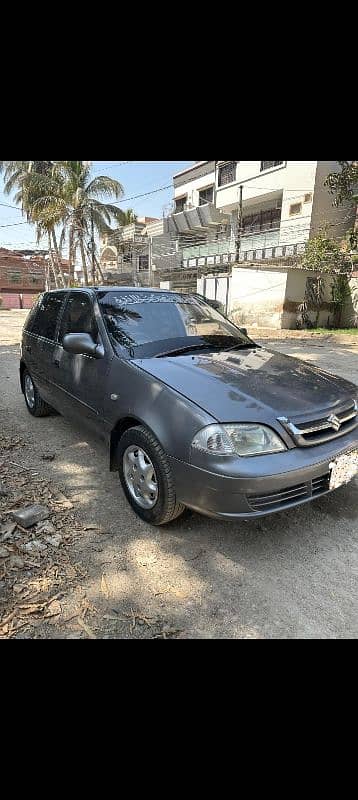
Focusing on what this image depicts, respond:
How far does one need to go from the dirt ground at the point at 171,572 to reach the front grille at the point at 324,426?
0.70 m

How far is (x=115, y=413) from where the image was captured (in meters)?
3.01

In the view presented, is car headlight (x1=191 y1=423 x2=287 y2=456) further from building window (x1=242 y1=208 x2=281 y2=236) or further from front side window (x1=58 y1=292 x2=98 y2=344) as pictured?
building window (x1=242 y1=208 x2=281 y2=236)

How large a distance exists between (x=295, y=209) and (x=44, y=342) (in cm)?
1971

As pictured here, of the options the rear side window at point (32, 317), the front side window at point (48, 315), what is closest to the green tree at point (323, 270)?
the rear side window at point (32, 317)

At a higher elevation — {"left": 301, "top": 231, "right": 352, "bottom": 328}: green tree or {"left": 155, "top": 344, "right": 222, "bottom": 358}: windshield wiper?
{"left": 301, "top": 231, "right": 352, "bottom": 328}: green tree

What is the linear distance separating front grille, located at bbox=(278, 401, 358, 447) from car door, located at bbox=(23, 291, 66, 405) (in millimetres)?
2616

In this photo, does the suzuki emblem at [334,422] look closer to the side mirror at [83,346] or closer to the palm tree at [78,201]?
the side mirror at [83,346]

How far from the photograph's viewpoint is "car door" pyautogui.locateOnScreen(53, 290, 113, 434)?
326cm

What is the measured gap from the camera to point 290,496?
2.42 meters

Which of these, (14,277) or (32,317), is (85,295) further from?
(14,277)

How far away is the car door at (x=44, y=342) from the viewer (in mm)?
4270

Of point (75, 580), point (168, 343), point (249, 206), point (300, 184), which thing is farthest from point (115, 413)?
point (249, 206)

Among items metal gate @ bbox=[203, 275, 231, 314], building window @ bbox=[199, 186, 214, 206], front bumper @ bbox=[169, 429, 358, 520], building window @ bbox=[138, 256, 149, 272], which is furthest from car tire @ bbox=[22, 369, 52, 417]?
building window @ bbox=[138, 256, 149, 272]
